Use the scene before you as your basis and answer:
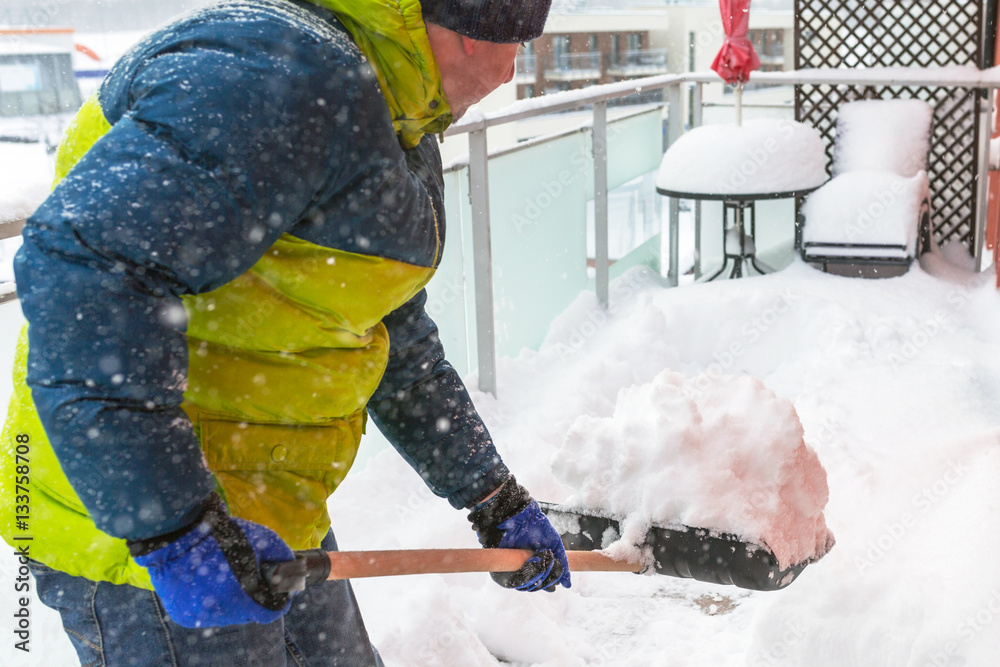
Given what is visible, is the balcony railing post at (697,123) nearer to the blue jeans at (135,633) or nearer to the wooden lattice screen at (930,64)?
the wooden lattice screen at (930,64)

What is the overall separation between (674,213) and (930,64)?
1805 millimetres

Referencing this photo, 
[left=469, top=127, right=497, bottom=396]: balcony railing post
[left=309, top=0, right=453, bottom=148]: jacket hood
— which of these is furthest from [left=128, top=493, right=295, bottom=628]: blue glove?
[left=469, top=127, right=497, bottom=396]: balcony railing post

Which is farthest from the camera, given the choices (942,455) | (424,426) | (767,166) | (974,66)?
(974,66)

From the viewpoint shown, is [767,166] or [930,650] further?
[767,166]

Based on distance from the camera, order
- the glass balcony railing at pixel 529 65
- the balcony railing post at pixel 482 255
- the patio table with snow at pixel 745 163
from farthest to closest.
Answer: the glass balcony railing at pixel 529 65, the patio table with snow at pixel 745 163, the balcony railing post at pixel 482 255

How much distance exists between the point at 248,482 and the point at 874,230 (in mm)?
4581

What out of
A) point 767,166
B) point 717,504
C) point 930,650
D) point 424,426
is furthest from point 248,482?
point 767,166

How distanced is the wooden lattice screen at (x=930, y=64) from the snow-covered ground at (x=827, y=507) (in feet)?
4.51

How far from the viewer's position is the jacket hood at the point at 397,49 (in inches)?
38.5

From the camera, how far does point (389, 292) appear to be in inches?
42.1

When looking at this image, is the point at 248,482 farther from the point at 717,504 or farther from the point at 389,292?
the point at 717,504

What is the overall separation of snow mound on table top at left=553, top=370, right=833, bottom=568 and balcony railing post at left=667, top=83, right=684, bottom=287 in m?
3.55

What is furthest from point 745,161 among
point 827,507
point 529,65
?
point 529,65

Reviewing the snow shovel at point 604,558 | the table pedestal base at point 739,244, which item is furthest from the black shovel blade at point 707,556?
the table pedestal base at point 739,244
